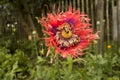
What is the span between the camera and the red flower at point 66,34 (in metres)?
1.79

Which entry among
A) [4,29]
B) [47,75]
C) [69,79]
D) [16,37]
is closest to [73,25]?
[69,79]

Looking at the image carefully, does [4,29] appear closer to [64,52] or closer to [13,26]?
[13,26]

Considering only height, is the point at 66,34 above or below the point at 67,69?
above

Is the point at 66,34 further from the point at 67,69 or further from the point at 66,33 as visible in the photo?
the point at 67,69

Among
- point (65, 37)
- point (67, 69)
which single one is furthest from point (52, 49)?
point (67, 69)

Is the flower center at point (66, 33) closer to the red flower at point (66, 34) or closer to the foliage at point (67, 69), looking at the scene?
the red flower at point (66, 34)

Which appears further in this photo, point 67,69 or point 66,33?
point 67,69

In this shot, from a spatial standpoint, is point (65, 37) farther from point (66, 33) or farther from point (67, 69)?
point (67, 69)

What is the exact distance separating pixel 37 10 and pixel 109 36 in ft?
8.71

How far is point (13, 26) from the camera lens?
29.3 feet

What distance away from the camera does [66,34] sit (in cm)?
181

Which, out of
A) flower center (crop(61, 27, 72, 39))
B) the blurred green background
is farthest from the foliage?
flower center (crop(61, 27, 72, 39))

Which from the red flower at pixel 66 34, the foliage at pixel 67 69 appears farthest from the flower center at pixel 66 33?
the foliage at pixel 67 69

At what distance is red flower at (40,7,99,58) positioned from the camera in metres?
1.79
